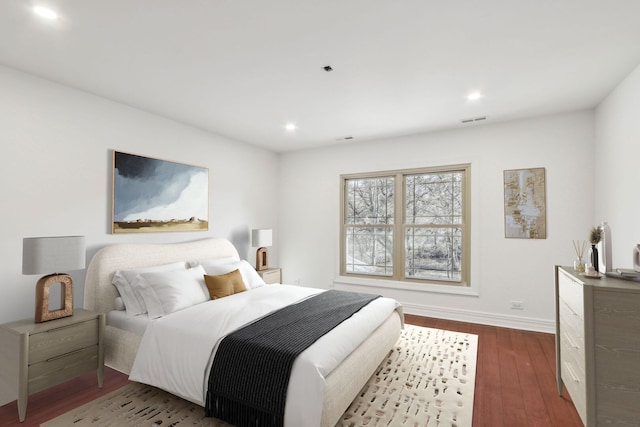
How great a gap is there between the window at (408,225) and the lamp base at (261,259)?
4.20ft

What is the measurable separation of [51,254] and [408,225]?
4194 mm

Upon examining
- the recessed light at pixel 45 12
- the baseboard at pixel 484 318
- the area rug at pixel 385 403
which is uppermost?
the recessed light at pixel 45 12

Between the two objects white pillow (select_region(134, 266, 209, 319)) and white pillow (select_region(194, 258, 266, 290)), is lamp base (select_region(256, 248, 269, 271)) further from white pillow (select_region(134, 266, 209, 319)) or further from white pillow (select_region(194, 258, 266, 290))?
white pillow (select_region(134, 266, 209, 319))

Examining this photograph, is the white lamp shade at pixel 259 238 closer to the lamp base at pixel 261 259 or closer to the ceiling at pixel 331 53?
the lamp base at pixel 261 259

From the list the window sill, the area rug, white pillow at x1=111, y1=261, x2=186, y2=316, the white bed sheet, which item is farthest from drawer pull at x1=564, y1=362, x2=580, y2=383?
white pillow at x1=111, y1=261, x2=186, y2=316

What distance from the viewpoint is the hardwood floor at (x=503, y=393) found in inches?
86.3

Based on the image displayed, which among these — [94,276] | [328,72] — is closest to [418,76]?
[328,72]

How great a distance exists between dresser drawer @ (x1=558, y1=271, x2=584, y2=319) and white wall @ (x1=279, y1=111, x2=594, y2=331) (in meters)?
1.68

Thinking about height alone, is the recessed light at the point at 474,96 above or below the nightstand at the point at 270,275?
above

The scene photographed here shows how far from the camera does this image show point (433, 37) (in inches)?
87.4

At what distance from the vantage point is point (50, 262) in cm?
235

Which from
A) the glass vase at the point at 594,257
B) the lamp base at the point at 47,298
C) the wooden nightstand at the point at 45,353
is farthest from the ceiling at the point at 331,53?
the wooden nightstand at the point at 45,353

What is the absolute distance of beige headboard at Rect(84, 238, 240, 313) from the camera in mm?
2943

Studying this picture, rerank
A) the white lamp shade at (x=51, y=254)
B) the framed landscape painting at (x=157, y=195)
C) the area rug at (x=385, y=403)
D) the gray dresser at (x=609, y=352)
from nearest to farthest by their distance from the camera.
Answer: the gray dresser at (x=609, y=352), the area rug at (x=385, y=403), the white lamp shade at (x=51, y=254), the framed landscape painting at (x=157, y=195)
